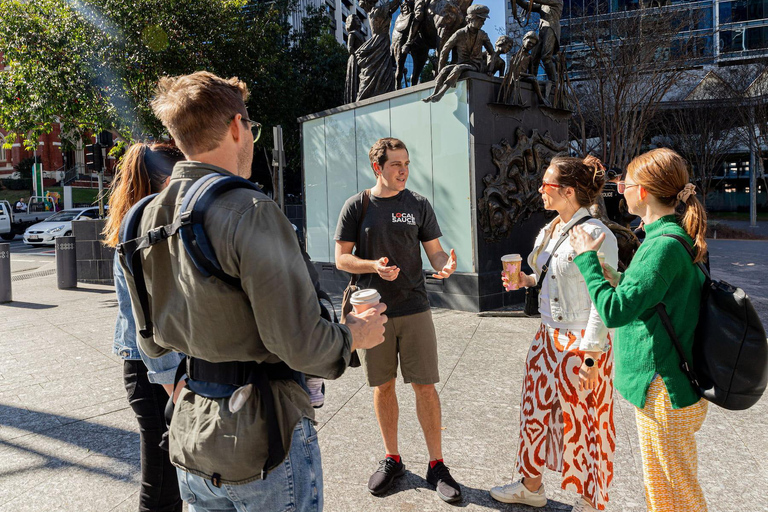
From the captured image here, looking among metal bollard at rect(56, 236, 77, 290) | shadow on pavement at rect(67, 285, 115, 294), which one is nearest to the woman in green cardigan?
shadow on pavement at rect(67, 285, 115, 294)

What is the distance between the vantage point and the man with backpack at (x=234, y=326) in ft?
4.42

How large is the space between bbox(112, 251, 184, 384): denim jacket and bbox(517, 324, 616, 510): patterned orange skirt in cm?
178

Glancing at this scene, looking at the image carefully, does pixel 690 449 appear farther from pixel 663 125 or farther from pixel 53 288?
pixel 663 125

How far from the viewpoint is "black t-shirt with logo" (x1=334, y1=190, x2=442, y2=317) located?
327 centimetres

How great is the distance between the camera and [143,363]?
2.35 metres

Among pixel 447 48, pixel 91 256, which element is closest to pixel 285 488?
pixel 447 48

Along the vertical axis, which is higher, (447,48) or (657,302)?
(447,48)

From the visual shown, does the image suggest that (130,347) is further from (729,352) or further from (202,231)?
(729,352)

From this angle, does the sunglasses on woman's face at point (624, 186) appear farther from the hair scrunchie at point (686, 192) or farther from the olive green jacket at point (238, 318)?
the olive green jacket at point (238, 318)

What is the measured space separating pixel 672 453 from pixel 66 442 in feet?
12.6

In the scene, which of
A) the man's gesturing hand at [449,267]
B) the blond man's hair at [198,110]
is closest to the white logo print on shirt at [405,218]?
the man's gesturing hand at [449,267]

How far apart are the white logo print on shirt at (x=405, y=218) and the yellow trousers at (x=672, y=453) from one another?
1.64 metres

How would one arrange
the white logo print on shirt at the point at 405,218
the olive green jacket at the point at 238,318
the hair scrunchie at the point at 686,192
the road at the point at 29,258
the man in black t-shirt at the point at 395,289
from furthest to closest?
1. the road at the point at 29,258
2. the white logo print on shirt at the point at 405,218
3. the man in black t-shirt at the point at 395,289
4. the hair scrunchie at the point at 686,192
5. the olive green jacket at the point at 238,318

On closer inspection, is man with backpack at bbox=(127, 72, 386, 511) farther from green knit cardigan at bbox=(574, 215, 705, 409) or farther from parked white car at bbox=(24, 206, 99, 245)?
parked white car at bbox=(24, 206, 99, 245)
